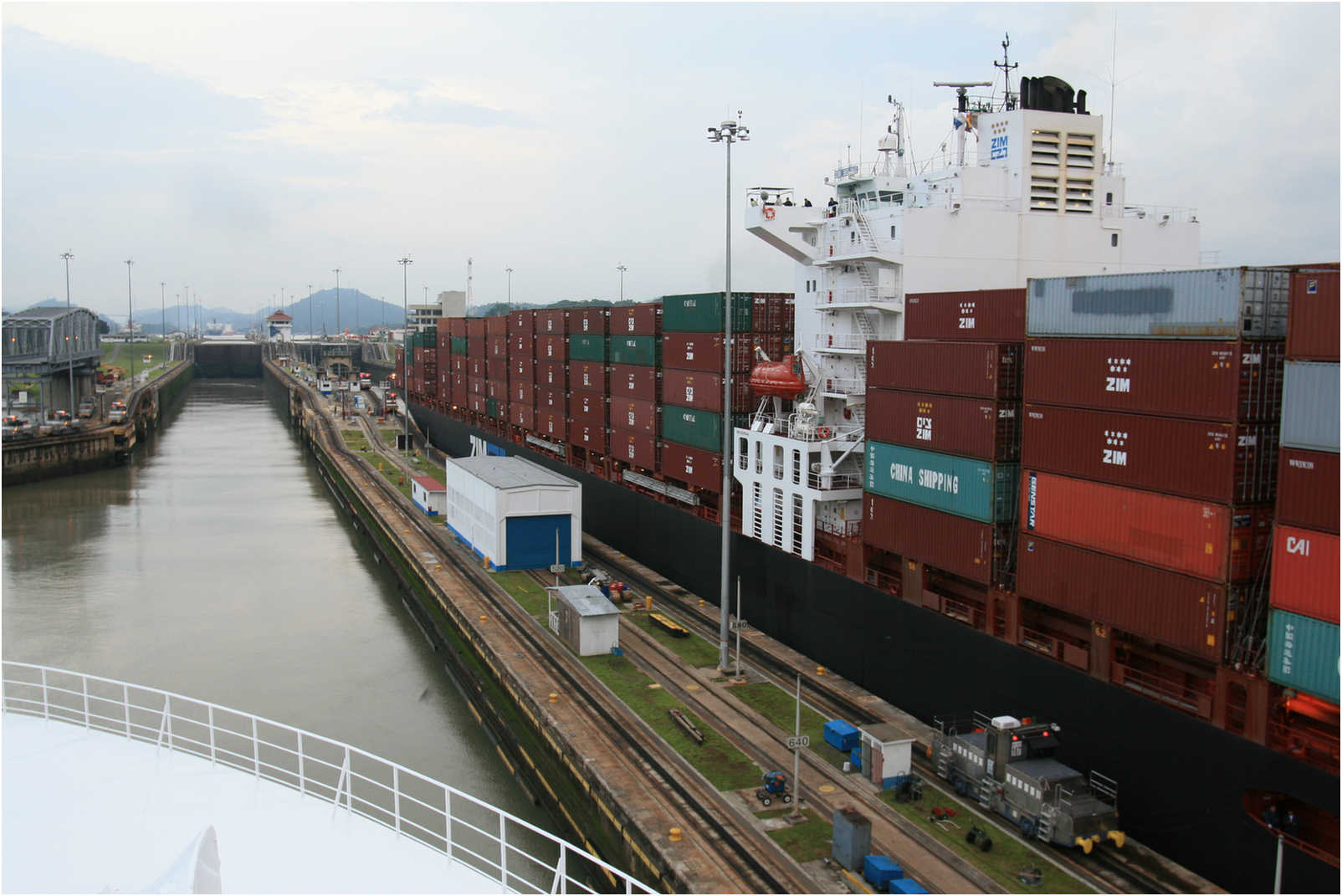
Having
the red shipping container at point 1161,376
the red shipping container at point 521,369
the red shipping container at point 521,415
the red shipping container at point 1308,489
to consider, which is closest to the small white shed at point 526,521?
the red shipping container at point 521,415

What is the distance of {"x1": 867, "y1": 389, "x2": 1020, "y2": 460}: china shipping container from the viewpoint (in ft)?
67.5

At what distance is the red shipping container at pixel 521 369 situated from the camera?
184 ft

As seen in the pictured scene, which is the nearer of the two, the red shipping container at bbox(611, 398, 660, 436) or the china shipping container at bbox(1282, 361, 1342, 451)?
the china shipping container at bbox(1282, 361, 1342, 451)

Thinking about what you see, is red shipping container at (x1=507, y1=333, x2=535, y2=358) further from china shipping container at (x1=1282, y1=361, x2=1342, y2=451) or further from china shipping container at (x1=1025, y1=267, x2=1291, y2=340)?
china shipping container at (x1=1282, y1=361, x2=1342, y2=451)

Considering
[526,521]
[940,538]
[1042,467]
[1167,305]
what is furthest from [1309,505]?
[526,521]

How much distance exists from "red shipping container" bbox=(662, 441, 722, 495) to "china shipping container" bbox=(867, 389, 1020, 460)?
31.3 feet

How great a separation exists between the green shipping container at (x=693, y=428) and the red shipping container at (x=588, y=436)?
7184 mm

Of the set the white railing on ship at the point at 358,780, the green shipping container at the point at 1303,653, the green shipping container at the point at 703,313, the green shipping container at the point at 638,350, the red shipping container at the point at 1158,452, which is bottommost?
the white railing on ship at the point at 358,780

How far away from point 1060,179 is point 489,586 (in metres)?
23.1

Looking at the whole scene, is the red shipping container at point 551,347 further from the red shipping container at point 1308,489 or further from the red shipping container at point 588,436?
the red shipping container at point 1308,489

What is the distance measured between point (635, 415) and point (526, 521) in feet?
22.1

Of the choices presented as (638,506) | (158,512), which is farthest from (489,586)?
(158,512)

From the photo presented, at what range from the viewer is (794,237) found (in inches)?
1227

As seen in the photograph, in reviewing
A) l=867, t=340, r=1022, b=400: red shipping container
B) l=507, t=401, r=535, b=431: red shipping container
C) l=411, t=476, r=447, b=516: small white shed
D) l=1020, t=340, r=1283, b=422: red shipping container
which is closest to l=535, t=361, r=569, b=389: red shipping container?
l=507, t=401, r=535, b=431: red shipping container
